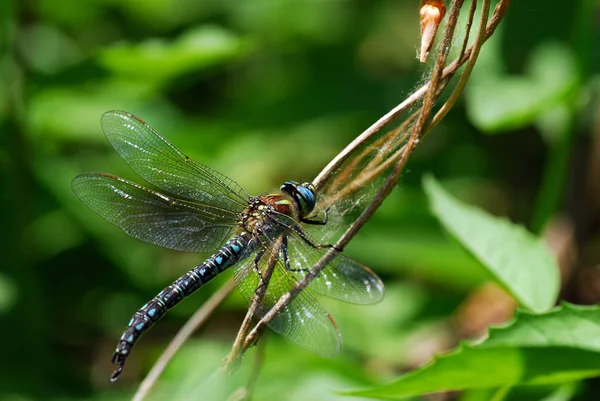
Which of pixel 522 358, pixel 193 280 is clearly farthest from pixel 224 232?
pixel 522 358

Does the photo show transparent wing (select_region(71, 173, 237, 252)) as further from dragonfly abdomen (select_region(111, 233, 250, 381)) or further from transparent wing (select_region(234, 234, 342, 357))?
transparent wing (select_region(234, 234, 342, 357))

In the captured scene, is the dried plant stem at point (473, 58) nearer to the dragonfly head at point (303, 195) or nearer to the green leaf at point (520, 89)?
the dragonfly head at point (303, 195)

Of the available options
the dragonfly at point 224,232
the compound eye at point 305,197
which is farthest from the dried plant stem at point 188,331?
the compound eye at point 305,197

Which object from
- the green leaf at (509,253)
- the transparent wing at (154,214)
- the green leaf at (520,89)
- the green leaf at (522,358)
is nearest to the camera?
the green leaf at (522,358)

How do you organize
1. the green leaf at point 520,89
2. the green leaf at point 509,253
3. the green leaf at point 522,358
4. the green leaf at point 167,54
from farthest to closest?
1. the green leaf at point 167,54
2. the green leaf at point 520,89
3. the green leaf at point 509,253
4. the green leaf at point 522,358

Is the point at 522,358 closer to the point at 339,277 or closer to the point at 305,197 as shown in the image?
the point at 339,277

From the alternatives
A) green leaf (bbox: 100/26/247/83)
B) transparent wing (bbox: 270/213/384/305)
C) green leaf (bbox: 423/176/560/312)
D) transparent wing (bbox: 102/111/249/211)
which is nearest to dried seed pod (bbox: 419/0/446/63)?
transparent wing (bbox: 270/213/384/305)
